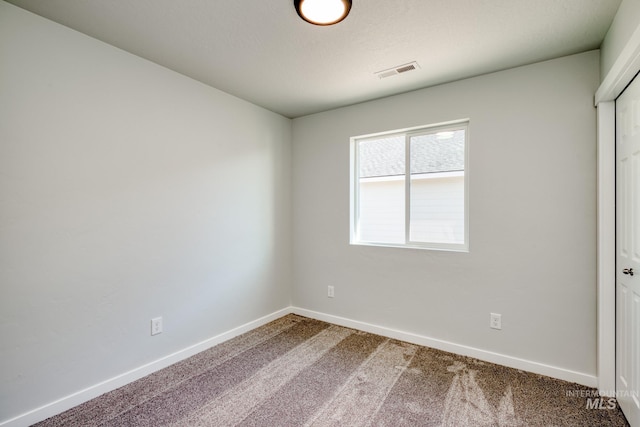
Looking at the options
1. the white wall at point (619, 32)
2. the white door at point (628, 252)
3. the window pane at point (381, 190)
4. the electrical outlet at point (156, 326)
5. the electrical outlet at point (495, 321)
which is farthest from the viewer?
the window pane at point (381, 190)

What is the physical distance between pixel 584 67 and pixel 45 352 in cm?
417

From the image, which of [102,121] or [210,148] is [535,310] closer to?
[210,148]

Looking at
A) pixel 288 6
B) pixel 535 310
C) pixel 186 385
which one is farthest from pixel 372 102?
pixel 186 385

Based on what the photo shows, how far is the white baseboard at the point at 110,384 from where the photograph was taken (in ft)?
5.84

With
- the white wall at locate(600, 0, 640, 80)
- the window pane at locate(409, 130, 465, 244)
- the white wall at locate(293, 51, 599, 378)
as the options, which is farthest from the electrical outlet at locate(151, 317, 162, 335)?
the white wall at locate(600, 0, 640, 80)

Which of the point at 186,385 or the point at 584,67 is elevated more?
the point at 584,67

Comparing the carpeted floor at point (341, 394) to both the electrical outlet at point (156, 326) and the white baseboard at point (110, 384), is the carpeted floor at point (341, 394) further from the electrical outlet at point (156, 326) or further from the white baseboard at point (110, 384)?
the electrical outlet at point (156, 326)

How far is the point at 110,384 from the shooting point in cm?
212

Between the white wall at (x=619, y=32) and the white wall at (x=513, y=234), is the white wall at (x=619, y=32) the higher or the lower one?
the higher one

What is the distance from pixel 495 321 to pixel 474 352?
→ 34 centimetres

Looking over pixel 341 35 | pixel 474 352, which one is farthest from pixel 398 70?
pixel 474 352

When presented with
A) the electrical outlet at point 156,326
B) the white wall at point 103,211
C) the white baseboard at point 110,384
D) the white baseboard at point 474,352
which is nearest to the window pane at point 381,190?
the white baseboard at point 474,352

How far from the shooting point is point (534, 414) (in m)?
1.88

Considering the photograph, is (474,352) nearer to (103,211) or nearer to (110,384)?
(110,384)
